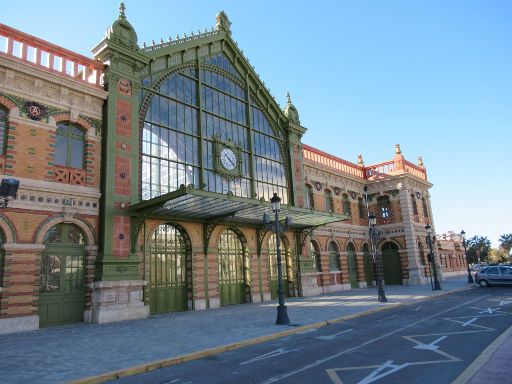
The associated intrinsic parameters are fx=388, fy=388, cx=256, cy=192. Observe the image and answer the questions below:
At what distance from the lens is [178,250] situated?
65.2 feet

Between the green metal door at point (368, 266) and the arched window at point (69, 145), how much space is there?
25762mm

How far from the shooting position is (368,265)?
3503 cm

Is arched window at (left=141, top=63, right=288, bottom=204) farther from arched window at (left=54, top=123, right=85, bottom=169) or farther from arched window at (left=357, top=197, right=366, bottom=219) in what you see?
arched window at (left=357, top=197, right=366, bottom=219)

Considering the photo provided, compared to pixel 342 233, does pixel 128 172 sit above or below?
above

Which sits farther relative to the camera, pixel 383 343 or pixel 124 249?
pixel 124 249

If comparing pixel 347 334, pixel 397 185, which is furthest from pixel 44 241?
pixel 397 185

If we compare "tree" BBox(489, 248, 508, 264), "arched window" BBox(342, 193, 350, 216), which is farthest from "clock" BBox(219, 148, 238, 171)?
"tree" BBox(489, 248, 508, 264)

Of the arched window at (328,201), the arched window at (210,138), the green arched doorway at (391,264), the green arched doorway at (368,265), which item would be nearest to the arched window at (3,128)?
the arched window at (210,138)

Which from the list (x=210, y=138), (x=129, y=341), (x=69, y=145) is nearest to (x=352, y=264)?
(x=210, y=138)

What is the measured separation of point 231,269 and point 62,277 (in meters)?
9.52

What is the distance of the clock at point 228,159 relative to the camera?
22594 millimetres

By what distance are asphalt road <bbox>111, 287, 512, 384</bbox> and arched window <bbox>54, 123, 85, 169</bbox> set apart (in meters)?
11.2

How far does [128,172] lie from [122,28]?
7.22 metres

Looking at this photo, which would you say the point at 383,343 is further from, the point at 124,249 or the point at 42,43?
the point at 42,43
